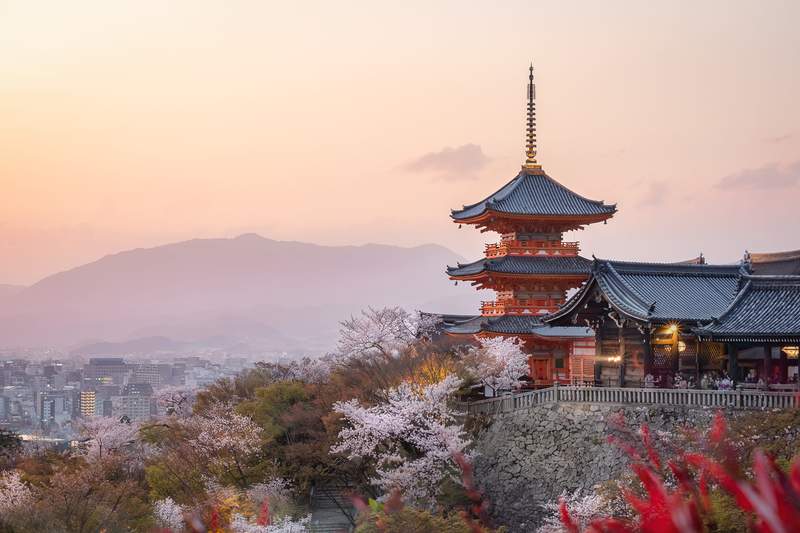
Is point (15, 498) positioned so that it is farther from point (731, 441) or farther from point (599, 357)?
point (731, 441)

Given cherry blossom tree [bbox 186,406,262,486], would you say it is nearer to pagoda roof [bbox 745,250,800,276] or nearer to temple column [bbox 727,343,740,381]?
temple column [bbox 727,343,740,381]

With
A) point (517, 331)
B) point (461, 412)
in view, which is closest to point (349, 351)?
point (517, 331)

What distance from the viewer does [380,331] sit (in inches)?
2078

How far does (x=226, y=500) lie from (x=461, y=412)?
939 centimetres

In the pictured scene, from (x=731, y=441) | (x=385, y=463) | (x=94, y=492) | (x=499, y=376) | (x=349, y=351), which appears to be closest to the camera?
(x=731, y=441)

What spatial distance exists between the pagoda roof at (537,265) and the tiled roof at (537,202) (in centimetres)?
205

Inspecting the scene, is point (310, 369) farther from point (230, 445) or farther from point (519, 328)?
point (230, 445)

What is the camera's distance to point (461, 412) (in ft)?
130

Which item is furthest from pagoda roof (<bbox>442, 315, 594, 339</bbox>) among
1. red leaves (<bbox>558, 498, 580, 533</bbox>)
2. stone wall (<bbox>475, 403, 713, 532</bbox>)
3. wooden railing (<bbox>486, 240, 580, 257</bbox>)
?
red leaves (<bbox>558, 498, 580, 533</bbox>)

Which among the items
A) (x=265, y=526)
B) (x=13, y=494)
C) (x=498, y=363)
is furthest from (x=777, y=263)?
(x=13, y=494)

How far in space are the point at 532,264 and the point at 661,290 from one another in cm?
1029

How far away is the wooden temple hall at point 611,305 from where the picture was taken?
3469cm

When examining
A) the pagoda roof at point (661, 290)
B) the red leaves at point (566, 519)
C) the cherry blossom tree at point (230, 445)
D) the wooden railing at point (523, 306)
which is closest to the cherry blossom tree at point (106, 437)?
the cherry blossom tree at point (230, 445)

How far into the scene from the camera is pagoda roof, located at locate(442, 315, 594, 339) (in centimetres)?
4447
